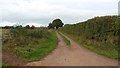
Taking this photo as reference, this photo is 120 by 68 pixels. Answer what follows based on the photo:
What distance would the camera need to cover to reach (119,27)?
68.8ft

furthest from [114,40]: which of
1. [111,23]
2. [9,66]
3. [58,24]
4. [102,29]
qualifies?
[58,24]

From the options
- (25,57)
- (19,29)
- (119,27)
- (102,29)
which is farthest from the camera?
(19,29)

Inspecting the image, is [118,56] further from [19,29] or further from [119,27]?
[19,29]

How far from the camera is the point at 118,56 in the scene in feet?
60.2

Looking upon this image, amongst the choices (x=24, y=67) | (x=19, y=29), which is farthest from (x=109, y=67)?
(x=19, y=29)

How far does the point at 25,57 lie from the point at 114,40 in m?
8.49

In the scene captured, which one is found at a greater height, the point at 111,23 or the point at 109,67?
the point at 111,23

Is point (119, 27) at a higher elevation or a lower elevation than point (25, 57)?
higher

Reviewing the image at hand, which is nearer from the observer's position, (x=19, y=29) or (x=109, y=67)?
(x=109, y=67)

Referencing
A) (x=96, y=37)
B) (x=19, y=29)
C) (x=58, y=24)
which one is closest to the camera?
(x=96, y=37)

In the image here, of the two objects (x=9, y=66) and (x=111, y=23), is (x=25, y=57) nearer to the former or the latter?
(x=9, y=66)

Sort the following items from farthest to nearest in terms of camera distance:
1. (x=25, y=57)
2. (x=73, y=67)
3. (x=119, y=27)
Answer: (x=119, y=27), (x=25, y=57), (x=73, y=67)

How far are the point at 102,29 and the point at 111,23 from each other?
213 cm

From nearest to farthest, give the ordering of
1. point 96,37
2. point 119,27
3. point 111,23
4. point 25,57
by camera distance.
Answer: point 25,57 → point 119,27 → point 111,23 → point 96,37
